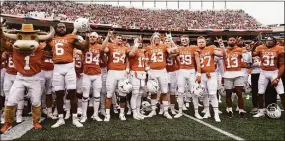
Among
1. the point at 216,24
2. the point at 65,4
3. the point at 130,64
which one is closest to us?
the point at 130,64

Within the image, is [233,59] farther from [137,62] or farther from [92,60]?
[92,60]

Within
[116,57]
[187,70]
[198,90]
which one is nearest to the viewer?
[198,90]

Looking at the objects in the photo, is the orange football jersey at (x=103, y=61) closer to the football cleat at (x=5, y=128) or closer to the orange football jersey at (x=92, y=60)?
the orange football jersey at (x=92, y=60)

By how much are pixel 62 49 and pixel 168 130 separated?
8.35 ft

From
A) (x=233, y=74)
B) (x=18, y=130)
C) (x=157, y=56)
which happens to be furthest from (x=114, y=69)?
(x=233, y=74)

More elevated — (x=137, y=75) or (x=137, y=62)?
(x=137, y=62)

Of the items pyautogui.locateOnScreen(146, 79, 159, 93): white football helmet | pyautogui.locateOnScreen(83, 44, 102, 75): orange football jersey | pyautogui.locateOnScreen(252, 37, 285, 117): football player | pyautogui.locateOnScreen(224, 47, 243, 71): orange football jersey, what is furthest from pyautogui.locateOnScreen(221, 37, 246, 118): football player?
pyautogui.locateOnScreen(83, 44, 102, 75): orange football jersey

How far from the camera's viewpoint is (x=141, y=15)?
1651 inches

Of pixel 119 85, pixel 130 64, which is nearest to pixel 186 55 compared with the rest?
pixel 130 64

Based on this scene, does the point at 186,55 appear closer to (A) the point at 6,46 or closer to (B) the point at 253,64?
(B) the point at 253,64

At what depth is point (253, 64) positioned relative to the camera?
839cm

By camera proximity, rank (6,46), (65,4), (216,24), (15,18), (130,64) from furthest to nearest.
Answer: (216,24) < (65,4) < (15,18) < (130,64) < (6,46)

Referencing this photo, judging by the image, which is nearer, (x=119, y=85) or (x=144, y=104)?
(x=119, y=85)

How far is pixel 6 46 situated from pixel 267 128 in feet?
17.1
